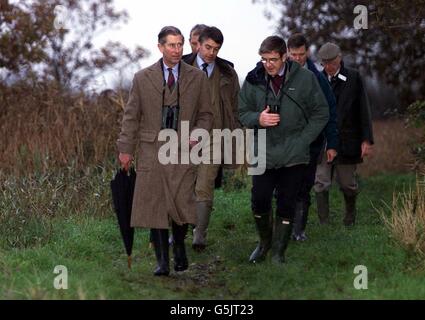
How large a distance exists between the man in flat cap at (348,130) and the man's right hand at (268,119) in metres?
2.32

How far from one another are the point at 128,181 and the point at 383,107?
2113cm

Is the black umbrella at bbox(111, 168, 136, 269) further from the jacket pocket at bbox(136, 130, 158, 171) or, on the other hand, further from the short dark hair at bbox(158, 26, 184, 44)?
the short dark hair at bbox(158, 26, 184, 44)

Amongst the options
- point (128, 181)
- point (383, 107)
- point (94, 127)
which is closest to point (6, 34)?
point (94, 127)

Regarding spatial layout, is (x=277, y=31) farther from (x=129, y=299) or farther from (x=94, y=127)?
(x=129, y=299)

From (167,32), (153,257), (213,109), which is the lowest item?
(153,257)

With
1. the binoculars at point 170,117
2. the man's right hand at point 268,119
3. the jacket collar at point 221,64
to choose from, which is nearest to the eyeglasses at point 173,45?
the binoculars at point 170,117

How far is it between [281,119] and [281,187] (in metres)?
0.63

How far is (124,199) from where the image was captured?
814cm

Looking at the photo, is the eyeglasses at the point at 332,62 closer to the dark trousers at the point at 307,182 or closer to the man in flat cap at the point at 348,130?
the man in flat cap at the point at 348,130

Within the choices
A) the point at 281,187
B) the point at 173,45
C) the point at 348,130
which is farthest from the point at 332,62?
the point at 173,45

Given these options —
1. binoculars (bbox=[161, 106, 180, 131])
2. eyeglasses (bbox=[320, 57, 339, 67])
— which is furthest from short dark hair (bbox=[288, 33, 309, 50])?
Result: binoculars (bbox=[161, 106, 180, 131])

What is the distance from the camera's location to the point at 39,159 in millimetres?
13305

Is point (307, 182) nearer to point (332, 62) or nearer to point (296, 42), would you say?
point (296, 42)

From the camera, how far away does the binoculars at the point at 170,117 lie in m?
7.98
